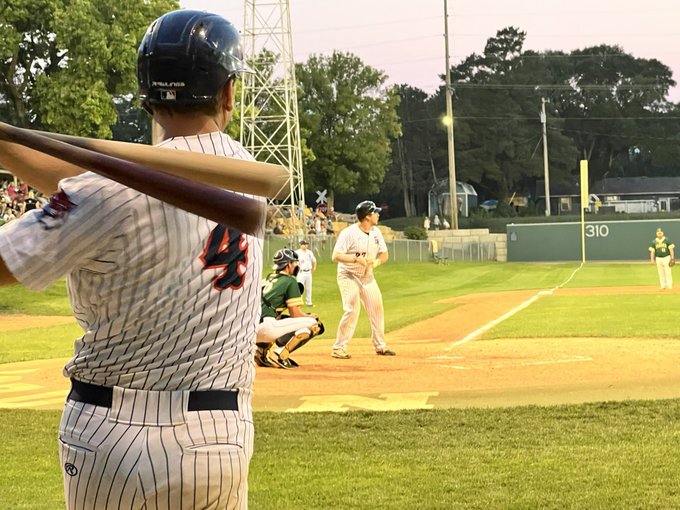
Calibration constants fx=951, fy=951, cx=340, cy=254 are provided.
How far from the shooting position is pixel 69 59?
4031 cm

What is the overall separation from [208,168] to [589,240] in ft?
182

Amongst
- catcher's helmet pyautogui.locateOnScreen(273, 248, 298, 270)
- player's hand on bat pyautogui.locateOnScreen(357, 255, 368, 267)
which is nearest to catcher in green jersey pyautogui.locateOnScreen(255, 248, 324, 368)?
catcher's helmet pyautogui.locateOnScreen(273, 248, 298, 270)

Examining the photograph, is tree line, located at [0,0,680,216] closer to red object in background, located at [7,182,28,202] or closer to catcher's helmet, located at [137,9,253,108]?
red object in background, located at [7,182,28,202]

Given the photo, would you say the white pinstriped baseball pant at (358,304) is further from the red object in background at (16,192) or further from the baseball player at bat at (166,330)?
the red object in background at (16,192)

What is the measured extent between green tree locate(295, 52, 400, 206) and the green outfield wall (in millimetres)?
22276

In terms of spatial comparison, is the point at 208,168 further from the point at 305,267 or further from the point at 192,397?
the point at 305,267

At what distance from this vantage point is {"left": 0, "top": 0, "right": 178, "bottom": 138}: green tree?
38719 mm

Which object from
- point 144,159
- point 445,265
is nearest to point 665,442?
point 144,159

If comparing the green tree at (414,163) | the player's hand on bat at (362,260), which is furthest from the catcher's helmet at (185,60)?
the green tree at (414,163)

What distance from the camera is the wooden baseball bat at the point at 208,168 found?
5.68 ft

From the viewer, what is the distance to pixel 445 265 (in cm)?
4719

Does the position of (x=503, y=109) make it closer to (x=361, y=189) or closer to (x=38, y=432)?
(x=361, y=189)

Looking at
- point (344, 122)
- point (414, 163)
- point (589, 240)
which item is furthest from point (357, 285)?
point (414, 163)

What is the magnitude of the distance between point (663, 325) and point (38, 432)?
12.1 metres
